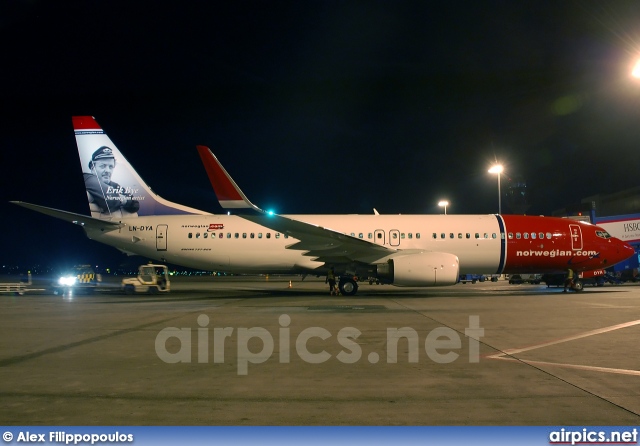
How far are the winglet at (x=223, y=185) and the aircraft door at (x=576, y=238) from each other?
1277 centimetres

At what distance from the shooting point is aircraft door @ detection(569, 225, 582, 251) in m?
21.3

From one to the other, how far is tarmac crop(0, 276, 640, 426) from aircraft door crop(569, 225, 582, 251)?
369 inches

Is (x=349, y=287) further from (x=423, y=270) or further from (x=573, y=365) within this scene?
(x=573, y=365)

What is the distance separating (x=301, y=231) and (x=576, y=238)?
11373 mm

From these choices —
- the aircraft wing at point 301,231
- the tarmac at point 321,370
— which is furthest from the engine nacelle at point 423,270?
the tarmac at point 321,370

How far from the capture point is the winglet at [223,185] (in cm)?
1825

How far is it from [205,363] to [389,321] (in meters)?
5.52

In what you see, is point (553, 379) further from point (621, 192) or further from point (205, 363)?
point (621, 192)

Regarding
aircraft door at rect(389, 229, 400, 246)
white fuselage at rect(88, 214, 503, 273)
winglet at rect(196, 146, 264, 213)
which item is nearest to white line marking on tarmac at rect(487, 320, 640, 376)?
white fuselage at rect(88, 214, 503, 273)

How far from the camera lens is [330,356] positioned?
764 centimetres

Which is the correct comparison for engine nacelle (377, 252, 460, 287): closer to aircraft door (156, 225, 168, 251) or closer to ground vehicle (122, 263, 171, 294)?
aircraft door (156, 225, 168, 251)

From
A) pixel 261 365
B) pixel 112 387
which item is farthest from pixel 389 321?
pixel 112 387

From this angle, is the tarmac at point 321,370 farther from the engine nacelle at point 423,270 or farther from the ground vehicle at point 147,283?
the ground vehicle at point 147,283

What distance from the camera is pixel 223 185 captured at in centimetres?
1842
